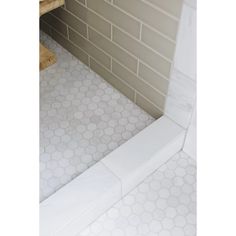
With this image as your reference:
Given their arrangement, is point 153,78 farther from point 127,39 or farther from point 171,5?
point 171,5

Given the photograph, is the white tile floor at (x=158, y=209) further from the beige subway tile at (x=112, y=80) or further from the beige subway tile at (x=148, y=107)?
the beige subway tile at (x=112, y=80)

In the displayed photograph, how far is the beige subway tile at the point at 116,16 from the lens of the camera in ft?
4.28

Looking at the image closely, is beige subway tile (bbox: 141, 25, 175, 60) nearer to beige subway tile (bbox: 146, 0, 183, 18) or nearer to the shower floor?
beige subway tile (bbox: 146, 0, 183, 18)

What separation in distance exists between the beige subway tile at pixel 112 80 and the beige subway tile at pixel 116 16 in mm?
270

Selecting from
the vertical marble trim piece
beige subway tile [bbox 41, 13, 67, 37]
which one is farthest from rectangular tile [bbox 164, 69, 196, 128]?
beige subway tile [bbox 41, 13, 67, 37]

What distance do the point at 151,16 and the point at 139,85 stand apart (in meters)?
0.33

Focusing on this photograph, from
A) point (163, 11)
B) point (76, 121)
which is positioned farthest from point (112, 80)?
point (163, 11)

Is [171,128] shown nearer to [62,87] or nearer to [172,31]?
[172,31]

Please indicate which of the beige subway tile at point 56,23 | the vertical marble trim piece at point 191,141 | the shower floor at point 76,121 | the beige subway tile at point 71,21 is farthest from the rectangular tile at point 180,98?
the beige subway tile at point 56,23

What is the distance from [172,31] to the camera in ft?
3.82

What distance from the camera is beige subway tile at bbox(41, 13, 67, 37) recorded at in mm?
1696
